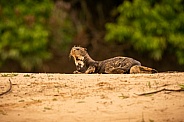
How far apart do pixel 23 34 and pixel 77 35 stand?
1.90m

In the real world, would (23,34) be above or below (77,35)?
below

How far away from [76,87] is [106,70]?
5.53ft

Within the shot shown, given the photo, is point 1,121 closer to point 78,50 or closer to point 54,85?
point 54,85

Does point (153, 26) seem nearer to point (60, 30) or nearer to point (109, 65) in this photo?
point (60, 30)

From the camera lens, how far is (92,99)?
8.10m

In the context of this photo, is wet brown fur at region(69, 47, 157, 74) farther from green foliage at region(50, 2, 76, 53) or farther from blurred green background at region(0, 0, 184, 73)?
green foliage at region(50, 2, 76, 53)

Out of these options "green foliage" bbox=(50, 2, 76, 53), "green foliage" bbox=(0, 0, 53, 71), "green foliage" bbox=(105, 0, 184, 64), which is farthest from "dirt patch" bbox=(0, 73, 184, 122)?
"green foliage" bbox=(50, 2, 76, 53)

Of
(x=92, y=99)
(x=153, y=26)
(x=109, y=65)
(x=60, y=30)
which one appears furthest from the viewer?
(x=60, y=30)

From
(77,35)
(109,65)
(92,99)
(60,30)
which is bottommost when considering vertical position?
(92,99)

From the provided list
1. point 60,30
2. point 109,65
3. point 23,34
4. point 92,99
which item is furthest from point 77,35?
point 92,99

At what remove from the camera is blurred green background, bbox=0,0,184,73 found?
17484 millimetres

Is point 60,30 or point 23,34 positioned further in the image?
point 60,30

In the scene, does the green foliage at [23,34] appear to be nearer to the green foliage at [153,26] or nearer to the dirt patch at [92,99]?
the green foliage at [153,26]

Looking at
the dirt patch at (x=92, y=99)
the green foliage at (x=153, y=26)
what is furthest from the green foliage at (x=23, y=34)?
the dirt patch at (x=92, y=99)
